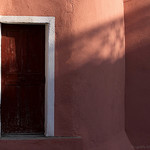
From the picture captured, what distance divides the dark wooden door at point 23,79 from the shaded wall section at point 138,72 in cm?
191

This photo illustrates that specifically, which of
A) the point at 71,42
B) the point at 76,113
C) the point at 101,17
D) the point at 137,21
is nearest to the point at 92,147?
the point at 76,113

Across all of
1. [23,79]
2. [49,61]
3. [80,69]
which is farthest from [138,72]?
[23,79]

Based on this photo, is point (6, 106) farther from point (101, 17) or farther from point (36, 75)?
point (101, 17)

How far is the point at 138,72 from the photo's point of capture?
7176mm

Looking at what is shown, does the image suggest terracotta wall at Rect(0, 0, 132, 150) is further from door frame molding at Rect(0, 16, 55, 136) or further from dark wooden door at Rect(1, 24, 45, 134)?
dark wooden door at Rect(1, 24, 45, 134)

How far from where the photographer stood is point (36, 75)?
246 inches

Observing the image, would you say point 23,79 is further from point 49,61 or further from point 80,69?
point 80,69

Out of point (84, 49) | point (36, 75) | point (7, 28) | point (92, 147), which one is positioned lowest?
point (92, 147)

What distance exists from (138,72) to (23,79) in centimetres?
239

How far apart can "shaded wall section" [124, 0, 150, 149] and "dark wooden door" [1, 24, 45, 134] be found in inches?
75.0

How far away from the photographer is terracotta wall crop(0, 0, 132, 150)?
6.03 meters

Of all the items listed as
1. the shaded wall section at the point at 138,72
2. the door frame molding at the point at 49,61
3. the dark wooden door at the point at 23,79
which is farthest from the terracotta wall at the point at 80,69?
the shaded wall section at the point at 138,72

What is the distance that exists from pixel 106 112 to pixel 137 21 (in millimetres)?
2053

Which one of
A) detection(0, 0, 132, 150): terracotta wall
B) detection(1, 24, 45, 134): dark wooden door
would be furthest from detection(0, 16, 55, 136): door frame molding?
detection(1, 24, 45, 134): dark wooden door
